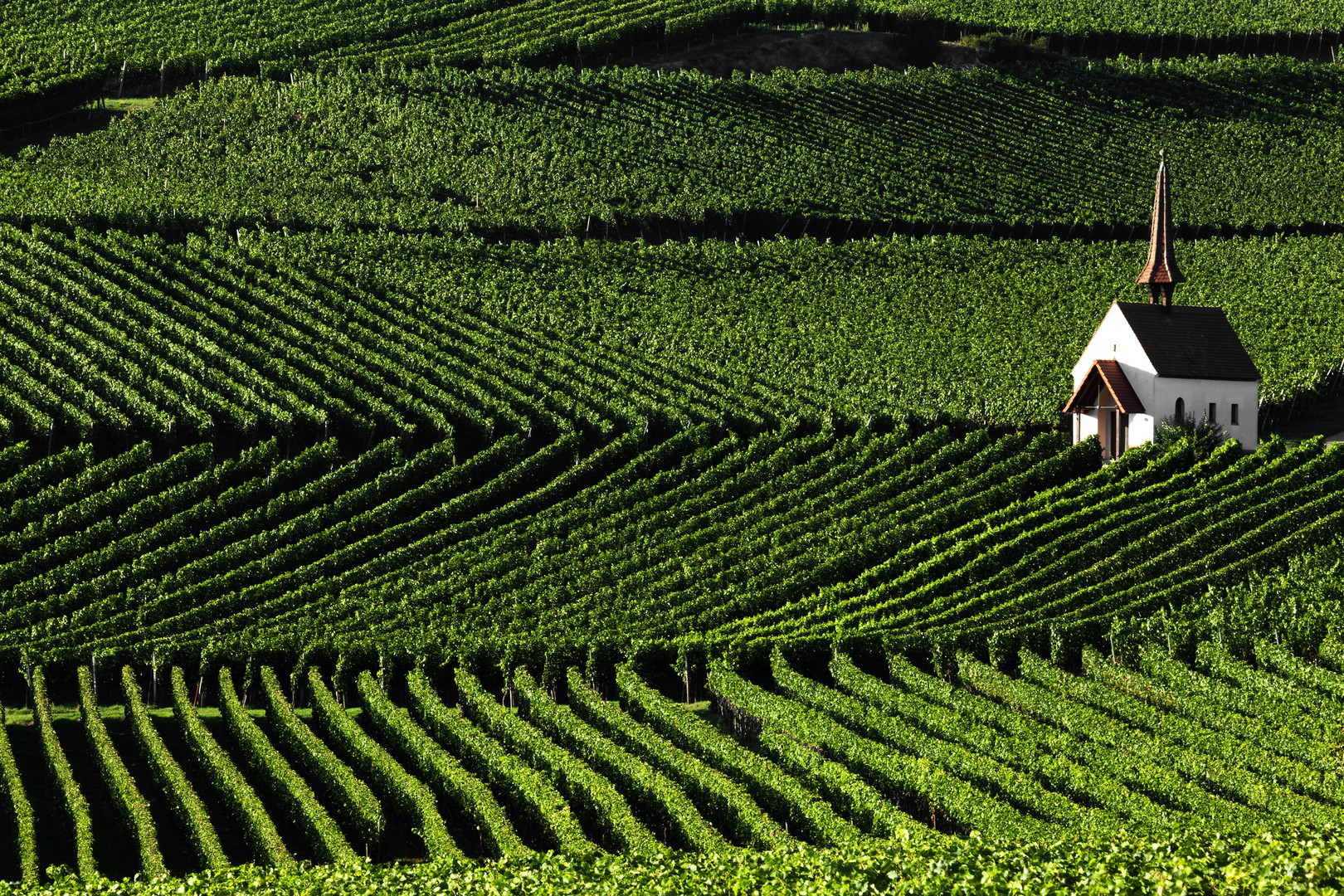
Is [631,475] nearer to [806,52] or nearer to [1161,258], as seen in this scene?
[1161,258]

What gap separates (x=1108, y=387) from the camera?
58.7 m

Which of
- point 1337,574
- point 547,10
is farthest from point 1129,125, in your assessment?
point 1337,574

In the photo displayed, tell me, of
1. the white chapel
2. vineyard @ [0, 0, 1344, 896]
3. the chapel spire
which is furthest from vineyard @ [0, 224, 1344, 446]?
the chapel spire

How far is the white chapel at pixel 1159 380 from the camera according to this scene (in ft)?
194

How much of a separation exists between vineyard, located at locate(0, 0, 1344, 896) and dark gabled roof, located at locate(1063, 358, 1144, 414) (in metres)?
1.73

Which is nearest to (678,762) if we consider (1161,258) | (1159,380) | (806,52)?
(1159,380)

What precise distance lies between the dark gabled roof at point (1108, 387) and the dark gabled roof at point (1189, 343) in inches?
53.8

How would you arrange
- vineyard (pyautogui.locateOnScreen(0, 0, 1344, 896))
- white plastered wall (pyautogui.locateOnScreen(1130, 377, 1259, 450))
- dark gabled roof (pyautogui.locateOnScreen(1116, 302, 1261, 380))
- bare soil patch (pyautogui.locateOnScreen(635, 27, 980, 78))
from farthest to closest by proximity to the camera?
bare soil patch (pyautogui.locateOnScreen(635, 27, 980, 78)) → dark gabled roof (pyautogui.locateOnScreen(1116, 302, 1261, 380)) → white plastered wall (pyautogui.locateOnScreen(1130, 377, 1259, 450)) → vineyard (pyautogui.locateOnScreen(0, 0, 1344, 896))

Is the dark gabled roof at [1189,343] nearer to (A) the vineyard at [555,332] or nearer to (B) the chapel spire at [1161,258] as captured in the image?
(B) the chapel spire at [1161,258]

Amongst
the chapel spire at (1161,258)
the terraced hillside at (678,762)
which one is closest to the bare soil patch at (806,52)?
the chapel spire at (1161,258)

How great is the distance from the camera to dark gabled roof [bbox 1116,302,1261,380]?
59.9 meters

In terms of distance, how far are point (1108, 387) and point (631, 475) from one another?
57.0ft

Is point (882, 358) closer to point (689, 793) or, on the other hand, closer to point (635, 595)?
point (635, 595)

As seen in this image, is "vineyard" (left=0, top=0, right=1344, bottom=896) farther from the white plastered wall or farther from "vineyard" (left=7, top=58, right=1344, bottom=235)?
the white plastered wall
